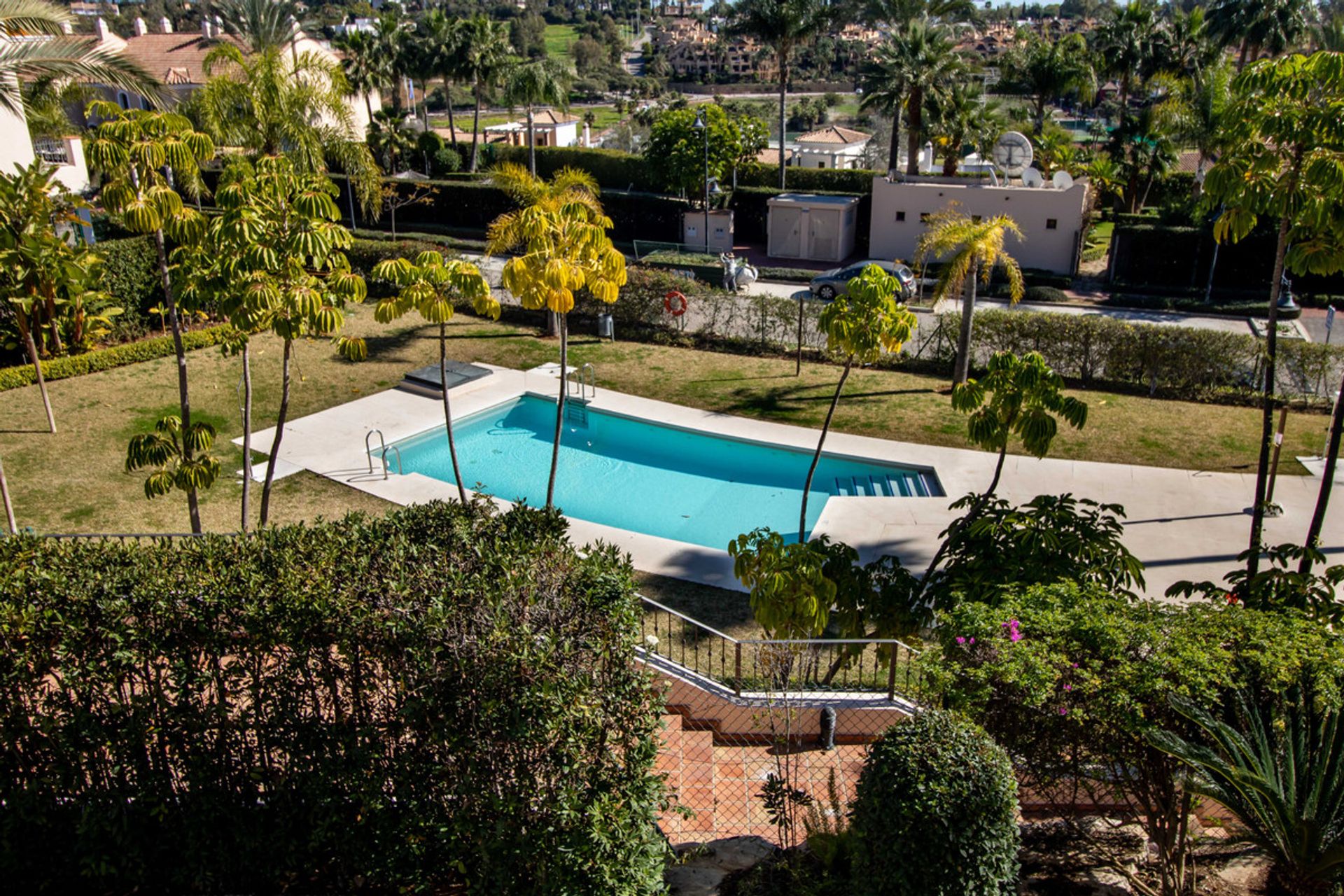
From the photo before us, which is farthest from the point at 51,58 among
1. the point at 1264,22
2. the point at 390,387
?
the point at 1264,22

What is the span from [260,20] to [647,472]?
2820 cm

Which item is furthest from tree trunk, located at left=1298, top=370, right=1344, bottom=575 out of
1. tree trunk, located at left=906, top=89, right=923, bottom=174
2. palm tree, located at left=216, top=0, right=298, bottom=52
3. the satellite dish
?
palm tree, located at left=216, top=0, right=298, bottom=52

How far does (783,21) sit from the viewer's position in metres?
35.2

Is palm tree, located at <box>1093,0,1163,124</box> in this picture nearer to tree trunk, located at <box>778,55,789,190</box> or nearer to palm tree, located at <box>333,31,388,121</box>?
tree trunk, located at <box>778,55,789,190</box>

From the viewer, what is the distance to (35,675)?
682 cm

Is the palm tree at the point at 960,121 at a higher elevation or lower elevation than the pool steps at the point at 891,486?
higher

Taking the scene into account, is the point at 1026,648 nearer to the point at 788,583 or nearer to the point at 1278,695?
the point at 1278,695

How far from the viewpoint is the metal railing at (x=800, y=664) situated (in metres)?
9.21

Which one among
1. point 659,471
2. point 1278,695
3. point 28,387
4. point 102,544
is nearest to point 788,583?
point 1278,695

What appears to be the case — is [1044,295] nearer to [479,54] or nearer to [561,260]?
[561,260]

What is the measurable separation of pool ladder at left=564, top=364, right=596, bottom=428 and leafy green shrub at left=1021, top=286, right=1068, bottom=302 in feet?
44.7

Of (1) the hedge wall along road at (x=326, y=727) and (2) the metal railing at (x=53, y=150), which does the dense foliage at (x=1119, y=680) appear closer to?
(1) the hedge wall along road at (x=326, y=727)

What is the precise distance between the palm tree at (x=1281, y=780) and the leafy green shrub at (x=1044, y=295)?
75.3 feet

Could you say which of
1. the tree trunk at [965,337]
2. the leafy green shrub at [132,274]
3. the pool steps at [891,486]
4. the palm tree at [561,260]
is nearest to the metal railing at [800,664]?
the palm tree at [561,260]
